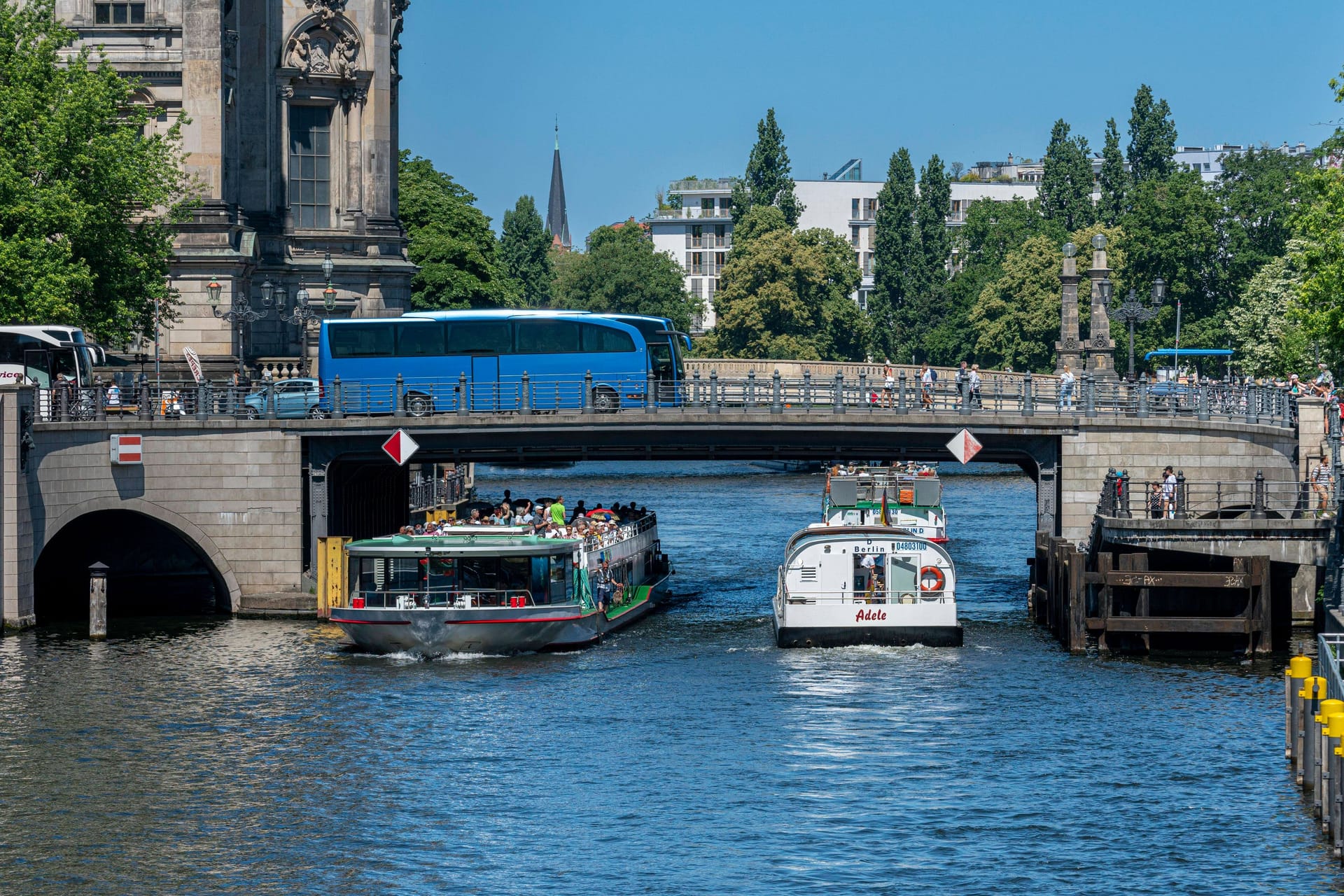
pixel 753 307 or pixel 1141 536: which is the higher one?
pixel 753 307

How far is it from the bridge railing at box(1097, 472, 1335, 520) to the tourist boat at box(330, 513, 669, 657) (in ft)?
47.8

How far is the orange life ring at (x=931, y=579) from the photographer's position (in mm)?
55844

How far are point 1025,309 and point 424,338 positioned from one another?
9362 cm

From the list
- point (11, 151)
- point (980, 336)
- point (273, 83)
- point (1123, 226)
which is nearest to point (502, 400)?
point (11, 151)

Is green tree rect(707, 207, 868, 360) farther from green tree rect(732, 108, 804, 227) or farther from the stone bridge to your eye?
the stone bridge

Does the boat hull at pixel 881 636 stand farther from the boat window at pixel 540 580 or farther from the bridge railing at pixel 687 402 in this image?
the bridge railing at pixel 687 402

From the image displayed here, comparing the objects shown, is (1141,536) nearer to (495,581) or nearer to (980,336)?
(495,581)

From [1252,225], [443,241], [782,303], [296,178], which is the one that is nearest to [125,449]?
[296,178]

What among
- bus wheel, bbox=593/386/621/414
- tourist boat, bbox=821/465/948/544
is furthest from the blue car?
tourist boat, bbox=821/465/948/544

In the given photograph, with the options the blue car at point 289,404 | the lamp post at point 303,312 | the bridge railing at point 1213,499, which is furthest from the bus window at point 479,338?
the bridge railing at point 1213,499

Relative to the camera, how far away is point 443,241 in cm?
11900

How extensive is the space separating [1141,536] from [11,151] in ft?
123

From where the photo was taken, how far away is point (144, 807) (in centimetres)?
4044

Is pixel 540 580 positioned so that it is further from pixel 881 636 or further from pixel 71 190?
pixel 71 190
